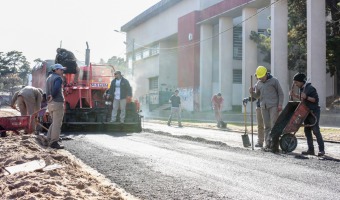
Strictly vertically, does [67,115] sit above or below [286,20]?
below

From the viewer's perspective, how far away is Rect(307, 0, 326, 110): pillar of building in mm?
22531

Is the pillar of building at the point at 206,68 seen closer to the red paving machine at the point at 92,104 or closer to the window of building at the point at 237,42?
the window of building at the point at 237,42

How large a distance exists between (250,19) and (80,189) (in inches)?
999

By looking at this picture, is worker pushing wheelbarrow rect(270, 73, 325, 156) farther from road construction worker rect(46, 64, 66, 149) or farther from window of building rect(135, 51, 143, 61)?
window of building rect(135, 51, 143, 61)

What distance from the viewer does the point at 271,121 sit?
10.3 metres

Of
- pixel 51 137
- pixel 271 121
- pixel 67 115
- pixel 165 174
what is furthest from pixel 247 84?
pixel 165 174

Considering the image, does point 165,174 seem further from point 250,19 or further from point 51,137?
point 250,19

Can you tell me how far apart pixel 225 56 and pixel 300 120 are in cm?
2326

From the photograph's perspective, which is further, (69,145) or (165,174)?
(69,145)

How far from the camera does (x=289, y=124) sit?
941 centimetres

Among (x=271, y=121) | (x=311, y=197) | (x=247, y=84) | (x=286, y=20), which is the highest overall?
(x=286, y=20)

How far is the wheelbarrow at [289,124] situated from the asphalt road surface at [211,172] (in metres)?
0.55

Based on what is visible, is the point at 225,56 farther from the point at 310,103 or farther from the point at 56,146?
Answer: the point at 56,146

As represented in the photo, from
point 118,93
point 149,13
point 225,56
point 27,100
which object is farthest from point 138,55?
point 27,100
